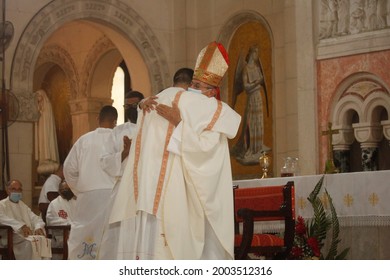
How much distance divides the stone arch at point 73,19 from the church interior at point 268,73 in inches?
0.6

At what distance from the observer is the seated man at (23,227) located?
11062 millimetres

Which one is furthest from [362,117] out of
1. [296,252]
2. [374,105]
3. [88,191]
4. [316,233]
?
[88,191]

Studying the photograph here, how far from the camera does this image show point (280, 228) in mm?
9344

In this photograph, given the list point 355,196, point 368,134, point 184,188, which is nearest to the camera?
point 184,188

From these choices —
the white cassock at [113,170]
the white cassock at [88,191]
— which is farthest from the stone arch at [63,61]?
the white cassock at [113,170]

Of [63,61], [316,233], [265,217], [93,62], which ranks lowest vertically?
[316,233]

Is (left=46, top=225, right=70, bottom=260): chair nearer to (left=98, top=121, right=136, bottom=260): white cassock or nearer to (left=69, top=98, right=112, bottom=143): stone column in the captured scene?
(left=98, top=121, right=136, bottom=260): white cassock

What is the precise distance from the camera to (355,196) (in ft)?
28.8

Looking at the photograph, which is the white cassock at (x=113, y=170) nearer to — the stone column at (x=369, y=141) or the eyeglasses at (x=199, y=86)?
the eyeglasses at (x=199, y=86)

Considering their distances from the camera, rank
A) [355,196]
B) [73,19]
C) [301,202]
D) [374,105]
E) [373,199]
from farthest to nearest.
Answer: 1. [73,19]
2. [374,105]
3. [301,202]
4. [355,196]
5. [373,199]

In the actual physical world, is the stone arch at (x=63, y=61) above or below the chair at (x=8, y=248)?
above

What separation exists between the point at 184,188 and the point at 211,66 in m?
0.91

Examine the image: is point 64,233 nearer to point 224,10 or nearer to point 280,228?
point 280,228

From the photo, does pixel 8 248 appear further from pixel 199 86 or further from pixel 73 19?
pixel 73 19
